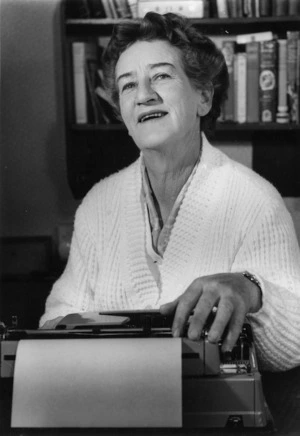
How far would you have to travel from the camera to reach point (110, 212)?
167 centimetres

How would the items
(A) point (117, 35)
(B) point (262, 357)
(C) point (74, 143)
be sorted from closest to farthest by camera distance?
(B) point (262, 357)
(A) point (117, 35)
(C) point (74, 143)

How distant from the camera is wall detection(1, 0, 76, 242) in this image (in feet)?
8.07

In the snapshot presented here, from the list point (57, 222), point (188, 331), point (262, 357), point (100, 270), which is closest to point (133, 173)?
point (100, 270)

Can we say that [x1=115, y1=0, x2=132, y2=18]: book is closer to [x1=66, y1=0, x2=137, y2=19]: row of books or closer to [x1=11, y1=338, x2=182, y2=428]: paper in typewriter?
[x1=66, y1=0, x2=137, y2=19]: row of books

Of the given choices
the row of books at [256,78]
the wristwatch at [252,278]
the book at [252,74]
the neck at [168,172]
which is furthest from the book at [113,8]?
the wristwatch at [252,278]

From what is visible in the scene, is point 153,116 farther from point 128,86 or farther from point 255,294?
point 255,294

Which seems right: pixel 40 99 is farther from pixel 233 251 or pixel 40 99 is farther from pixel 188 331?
pixel 188 331

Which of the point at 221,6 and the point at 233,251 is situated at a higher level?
the point at 221,6

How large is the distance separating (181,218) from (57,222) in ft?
3.50

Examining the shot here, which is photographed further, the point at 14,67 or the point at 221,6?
the point at 14,67

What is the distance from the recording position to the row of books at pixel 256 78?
2.17m

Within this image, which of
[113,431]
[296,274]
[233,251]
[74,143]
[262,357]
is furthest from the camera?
[74,143]

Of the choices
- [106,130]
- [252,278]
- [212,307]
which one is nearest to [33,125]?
[106,130]

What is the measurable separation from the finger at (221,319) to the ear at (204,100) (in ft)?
2.46
